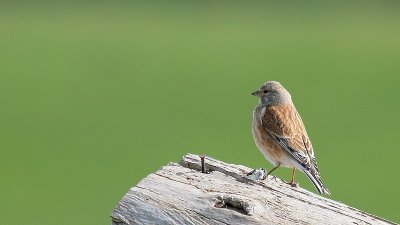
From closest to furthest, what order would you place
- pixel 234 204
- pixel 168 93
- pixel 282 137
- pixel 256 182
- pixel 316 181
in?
1. pixel 234 204
2. pixel 256 182
3. pixel 316 181
4. pixel 282 137
5. pixel 168 93

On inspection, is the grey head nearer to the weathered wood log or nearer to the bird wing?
the bird wing

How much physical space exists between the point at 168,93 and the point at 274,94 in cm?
1731

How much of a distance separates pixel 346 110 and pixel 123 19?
15036 millimetres

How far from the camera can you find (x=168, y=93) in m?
24.8

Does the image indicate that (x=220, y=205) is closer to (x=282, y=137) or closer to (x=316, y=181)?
(x=316, y=181)

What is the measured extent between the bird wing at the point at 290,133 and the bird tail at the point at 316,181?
1.6 inches

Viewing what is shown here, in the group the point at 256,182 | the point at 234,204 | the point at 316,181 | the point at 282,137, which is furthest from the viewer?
the point at 282,137

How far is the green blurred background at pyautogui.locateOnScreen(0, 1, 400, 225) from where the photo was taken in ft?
55.3

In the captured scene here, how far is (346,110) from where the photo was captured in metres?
24.0

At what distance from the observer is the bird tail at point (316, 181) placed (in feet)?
21.3

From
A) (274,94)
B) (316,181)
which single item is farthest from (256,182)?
(274,94)

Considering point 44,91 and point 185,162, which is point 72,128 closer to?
point 44,91

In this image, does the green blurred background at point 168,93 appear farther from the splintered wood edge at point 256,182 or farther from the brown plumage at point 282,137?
the splintered wood edge at point 256,182

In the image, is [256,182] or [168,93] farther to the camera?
[168,93]
